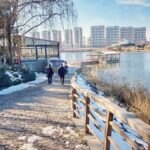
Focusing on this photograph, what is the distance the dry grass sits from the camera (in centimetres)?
1190

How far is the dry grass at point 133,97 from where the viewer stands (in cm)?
1190

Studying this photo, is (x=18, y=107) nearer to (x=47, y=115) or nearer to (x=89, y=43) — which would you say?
(x=47, y=115)

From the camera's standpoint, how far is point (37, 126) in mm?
7938

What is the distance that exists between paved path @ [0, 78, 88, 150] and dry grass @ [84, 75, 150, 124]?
286 centimetres

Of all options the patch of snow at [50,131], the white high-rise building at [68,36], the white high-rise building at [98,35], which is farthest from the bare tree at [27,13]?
the white high-rise building at [98,35]

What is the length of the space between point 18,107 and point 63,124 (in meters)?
3.40

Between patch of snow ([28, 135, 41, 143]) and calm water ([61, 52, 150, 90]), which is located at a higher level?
patch of snow ([28, 135, 41, 143])

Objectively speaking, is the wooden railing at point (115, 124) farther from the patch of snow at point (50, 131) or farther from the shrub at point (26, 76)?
the shrub at point (26, 76)

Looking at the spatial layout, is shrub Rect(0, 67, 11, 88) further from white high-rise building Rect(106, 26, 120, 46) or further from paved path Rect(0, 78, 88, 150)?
white high-rise building Rect(106, 26, 120, 46)

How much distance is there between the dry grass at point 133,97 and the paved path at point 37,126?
286 centimetres

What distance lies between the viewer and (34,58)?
32.5m

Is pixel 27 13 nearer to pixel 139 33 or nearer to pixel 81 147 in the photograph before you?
pixel 81 147

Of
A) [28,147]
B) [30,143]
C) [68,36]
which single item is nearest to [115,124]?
[28,147]

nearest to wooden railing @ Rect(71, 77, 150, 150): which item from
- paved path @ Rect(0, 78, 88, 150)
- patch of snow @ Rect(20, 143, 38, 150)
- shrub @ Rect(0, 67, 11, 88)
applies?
paved path @ Rect(0, 78, 88, 150)
